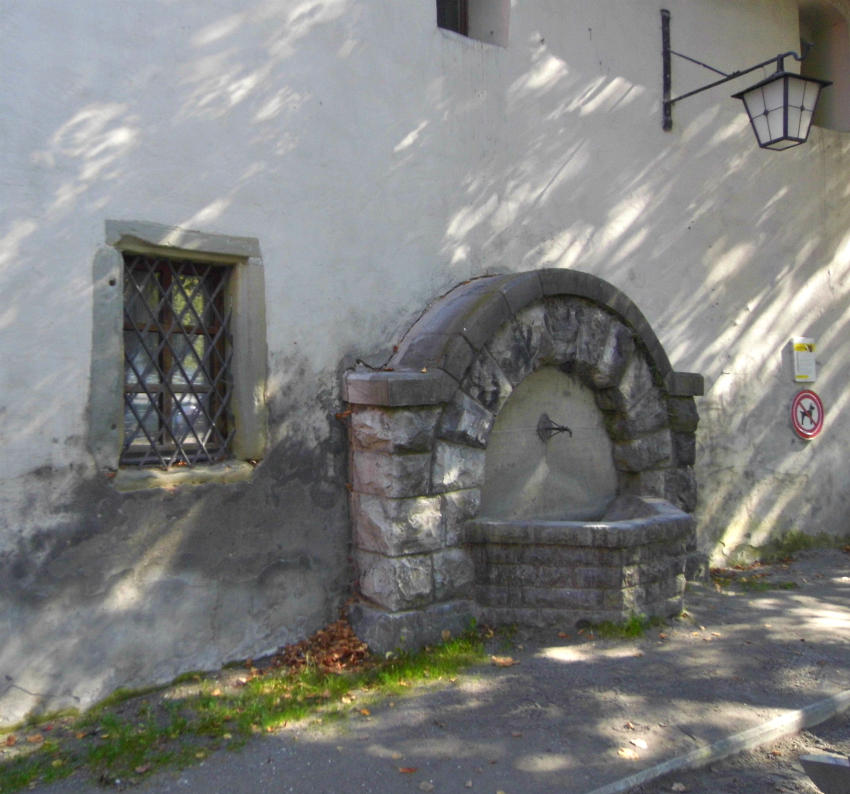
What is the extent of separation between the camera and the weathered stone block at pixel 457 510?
481 centimetres

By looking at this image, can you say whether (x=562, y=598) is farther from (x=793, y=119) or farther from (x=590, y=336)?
(x=793, y=119)

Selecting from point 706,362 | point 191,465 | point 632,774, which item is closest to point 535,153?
point 706,362

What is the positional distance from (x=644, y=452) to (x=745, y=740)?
98.5 inches

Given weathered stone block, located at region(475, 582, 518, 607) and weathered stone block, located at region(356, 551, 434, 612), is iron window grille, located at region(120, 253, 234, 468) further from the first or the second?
weathered stone block, located at region(475, 582, 518, 607)

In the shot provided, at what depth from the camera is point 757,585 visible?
636 cm

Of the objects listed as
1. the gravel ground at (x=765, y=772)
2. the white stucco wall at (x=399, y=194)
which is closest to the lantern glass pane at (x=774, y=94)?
the white stucco wall at (x=399, y=194)

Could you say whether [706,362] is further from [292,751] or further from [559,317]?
[292,751]

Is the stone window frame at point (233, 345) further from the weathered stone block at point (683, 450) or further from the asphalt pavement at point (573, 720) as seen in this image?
the weathered stone block at point (683, 450)

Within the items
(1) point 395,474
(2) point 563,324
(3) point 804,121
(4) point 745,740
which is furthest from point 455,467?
(3) point 804,121

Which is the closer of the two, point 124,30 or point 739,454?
point 124,30

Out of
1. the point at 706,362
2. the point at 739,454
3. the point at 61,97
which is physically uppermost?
the point at 61,97

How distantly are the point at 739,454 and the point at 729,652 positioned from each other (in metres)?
2.76

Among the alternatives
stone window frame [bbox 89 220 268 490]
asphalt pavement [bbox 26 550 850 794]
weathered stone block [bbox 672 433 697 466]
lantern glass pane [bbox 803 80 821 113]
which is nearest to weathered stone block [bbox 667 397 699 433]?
weathered stone block [bbox 672 433 697 466]

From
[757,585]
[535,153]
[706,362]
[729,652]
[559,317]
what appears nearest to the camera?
[729,652]
